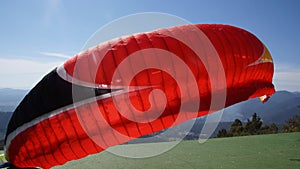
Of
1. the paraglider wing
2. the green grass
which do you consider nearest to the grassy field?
the green grass

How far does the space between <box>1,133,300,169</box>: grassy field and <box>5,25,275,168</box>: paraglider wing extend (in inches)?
95.5

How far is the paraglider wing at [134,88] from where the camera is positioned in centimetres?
156

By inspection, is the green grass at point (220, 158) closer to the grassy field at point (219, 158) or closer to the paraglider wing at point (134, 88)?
the grassy field at point (219, 158)

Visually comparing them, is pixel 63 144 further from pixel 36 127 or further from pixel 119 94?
pixel 119 94

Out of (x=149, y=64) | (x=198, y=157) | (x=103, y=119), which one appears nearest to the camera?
(x=149, y=64)

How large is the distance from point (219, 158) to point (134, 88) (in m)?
3.40

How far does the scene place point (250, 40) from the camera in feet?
5.98

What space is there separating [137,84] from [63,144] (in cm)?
72

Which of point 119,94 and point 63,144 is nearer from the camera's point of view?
point 119,94

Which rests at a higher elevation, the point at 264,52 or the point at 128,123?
the point at 264,52

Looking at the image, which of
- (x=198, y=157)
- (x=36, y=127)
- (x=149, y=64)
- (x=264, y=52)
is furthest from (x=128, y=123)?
(x=198, y=157)

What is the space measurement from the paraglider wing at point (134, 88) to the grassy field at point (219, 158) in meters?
2.43

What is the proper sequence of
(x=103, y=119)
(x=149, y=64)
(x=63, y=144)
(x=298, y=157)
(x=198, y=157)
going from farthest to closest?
(x=198, y=157) < (x=298, y=157) < (x=63, y=144) < (x=103, y=119) < (x=149, y=64)

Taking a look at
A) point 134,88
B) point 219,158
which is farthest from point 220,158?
point 134,88
